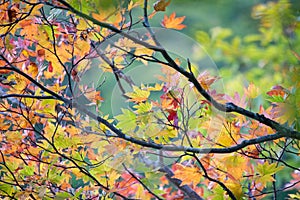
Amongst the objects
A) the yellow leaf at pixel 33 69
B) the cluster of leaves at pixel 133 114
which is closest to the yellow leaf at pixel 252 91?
the cluster of leaves at pixel 133 114

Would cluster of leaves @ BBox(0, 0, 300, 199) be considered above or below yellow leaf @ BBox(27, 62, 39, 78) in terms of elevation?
below

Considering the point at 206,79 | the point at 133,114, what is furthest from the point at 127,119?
the point at 206,79

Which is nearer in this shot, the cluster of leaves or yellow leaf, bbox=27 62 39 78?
the cluster of leaves

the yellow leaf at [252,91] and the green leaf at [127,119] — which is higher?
the yellow leaf at [252,91]

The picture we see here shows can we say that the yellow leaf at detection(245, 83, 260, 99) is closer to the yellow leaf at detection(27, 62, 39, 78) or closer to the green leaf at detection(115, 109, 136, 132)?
the green leaf at detection(115, 109, 136, 132)

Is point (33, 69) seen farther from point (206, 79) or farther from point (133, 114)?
point (206, 79)

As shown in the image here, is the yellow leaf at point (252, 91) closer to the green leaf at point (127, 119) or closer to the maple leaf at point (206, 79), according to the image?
the maple leaf at point (206, 79)

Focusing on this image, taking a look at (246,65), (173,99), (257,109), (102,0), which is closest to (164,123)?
(173,99)

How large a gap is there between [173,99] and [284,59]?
1.82 feet

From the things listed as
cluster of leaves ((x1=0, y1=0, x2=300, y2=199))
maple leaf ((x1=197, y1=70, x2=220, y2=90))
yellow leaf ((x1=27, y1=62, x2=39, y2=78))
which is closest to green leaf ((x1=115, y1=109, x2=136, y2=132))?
cluster of leaves ((x1=0, y1=0, x2=300, y2=199))

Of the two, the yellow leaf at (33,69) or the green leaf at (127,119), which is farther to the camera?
the yellow leaf at (33,69)

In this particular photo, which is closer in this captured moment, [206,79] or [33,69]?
[206,79]

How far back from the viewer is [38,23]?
3.12 feet

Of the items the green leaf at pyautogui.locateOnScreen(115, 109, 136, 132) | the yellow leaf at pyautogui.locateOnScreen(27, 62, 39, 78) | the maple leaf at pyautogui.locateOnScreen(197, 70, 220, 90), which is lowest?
the green leaf at pyautogui.locateOnScreen(115, 109, 136, 132)
